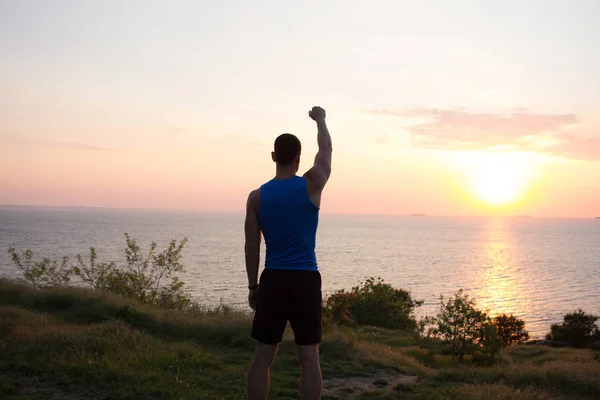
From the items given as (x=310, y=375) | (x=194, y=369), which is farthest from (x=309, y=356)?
(x=194, y=369)

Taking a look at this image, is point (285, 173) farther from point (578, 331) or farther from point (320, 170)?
point (578, 331)

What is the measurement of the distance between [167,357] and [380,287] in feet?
→ 54.6

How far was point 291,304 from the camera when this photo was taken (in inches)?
157

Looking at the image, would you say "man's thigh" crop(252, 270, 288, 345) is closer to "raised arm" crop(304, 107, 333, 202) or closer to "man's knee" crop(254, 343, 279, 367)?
"man's knee" crop(254, 343, 279, 367)

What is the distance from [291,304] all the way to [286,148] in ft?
3.96

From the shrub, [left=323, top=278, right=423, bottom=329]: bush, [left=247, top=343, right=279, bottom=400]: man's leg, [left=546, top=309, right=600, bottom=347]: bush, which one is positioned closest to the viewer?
[left=247, top=343, right=279, bottom=400]: man's leg

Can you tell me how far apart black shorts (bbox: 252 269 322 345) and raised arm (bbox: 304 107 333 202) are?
23.9 inches

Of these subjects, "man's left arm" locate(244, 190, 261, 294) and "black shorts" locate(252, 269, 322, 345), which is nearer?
"black shorts" locate(252, 269, 322, 345)

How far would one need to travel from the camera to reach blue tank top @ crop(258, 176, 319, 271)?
4039 millimetres

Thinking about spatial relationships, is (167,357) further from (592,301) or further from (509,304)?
(592,301)

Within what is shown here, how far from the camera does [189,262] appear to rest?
233ft

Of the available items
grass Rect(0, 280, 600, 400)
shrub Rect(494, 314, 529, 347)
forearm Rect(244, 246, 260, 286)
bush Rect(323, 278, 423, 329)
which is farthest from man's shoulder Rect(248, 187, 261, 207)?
shrub Rect(494, 314, 529, 347)

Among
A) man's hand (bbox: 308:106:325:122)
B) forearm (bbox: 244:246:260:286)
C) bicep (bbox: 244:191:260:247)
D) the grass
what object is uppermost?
man's hand (bbox: 308:106:325:122)

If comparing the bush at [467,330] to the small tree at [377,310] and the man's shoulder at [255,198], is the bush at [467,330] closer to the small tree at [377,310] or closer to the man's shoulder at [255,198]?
the small tree at [377,310]
